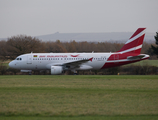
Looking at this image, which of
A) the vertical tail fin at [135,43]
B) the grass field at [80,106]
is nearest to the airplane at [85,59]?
the vertical tail fin at [135,43]

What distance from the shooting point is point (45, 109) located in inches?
424

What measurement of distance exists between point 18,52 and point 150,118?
41061mm

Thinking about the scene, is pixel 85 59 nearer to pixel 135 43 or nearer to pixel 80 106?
pixel 135 43

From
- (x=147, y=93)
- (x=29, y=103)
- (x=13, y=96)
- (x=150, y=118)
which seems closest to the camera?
(x=150, y=118)

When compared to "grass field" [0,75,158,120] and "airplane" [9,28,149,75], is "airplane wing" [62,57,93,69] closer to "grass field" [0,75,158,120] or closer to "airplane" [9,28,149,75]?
"airplane" [9,28,149,75]

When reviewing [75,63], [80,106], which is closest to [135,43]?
[75,63]

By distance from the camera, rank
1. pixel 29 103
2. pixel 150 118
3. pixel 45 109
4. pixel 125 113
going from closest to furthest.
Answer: pixel 150 118 → pixel 125 113 → pixel 45 109 → pixel 29 103

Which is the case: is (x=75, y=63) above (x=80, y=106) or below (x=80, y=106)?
above

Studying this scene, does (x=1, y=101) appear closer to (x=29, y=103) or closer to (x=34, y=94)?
(x=29, y=103)

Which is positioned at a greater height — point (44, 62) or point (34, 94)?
point (44, 62)

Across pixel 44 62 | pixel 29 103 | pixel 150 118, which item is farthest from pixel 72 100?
pixel 44 62

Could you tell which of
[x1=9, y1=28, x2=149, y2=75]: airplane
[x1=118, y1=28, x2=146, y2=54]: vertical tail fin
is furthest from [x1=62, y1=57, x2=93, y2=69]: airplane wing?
[x1=118, y1=28, x2=146, y2=54]: vertical tail fin

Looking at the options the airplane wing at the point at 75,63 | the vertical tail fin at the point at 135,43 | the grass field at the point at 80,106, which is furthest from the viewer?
the vertical tail fin at the point at 135,43

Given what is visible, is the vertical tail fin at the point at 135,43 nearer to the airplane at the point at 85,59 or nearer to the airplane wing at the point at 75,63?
the airplane at the point at 85,59
